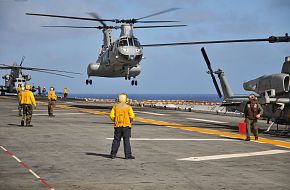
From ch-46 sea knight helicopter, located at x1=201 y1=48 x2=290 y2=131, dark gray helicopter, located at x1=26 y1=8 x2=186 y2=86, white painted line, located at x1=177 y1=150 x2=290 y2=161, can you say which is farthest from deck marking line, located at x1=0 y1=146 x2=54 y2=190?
dark gray helicopter, located at x1=26 y1=8 x2=186 y2=86

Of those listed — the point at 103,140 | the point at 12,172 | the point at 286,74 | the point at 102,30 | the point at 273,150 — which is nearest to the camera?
the point at 12,172

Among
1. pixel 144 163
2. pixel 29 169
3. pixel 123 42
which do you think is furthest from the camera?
pixel 123 42

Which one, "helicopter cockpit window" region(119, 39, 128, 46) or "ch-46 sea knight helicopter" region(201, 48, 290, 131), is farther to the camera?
"helicopter cockpit window" region(119, 39, 128, 46)

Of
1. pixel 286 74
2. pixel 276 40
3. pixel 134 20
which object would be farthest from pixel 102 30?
pixel 276 40

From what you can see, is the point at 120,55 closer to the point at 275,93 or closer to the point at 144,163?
the point at 275,93

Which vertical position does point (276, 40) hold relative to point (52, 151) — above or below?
above

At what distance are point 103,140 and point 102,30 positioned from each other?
97.0ft

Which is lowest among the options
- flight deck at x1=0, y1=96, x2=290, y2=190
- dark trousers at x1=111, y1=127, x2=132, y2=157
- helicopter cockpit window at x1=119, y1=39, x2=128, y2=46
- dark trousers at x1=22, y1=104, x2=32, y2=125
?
flight deck at x1=0, y1=96, x2=290, y2=190

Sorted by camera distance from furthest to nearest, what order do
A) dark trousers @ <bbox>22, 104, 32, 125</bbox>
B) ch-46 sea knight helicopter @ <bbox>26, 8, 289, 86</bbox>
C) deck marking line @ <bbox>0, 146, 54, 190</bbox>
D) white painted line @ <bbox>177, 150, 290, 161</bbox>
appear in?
ch-46 sea knight helicopter @ <bbox>26, 8, 289, 86</bbox>
dark trousers @ <bbox>22, 104, 32, 125</bbox>
white painted line @ <bbox>177, 150, 290, 161</bbox>
deck marking line @ <bbox>0, 146, 54, 190</bbox>

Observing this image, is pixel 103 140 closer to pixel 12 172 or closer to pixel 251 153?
pixel 251 153

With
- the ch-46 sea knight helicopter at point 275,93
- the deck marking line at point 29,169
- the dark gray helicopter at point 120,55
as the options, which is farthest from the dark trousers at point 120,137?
the dark gray helicopter at point 120,55

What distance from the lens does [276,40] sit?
51.1 feet

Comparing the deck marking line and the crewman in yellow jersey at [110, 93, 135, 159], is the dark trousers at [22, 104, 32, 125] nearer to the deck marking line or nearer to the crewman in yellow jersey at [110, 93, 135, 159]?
the deck marking line

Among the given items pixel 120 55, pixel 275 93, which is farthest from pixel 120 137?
pixel 120 55
